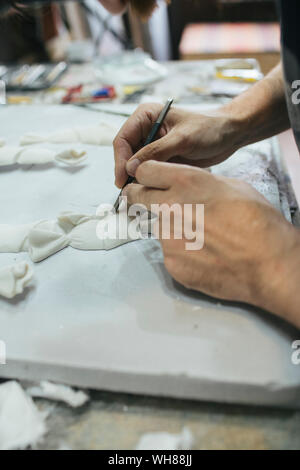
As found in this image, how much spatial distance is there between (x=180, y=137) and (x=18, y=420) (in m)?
0.60

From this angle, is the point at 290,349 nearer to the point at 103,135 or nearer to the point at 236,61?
the point at 103,135

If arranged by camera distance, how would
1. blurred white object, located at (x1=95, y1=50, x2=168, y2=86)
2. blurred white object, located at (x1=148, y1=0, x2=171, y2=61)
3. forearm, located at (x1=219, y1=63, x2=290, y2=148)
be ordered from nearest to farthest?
forearm, located at (x1=219, y1=63, x2=290, y2=148) → blurred white object, located at (x1=95, y1=50, x2=168, y2=86) → blurred white object, located at (x1=148, y1=0, x2=171, y2=61)

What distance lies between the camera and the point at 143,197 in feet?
2.22

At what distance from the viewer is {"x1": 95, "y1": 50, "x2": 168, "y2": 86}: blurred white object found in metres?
1.58

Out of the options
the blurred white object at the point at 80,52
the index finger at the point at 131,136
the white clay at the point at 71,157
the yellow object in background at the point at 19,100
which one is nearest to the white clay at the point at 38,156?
the white clay at the point at 71,157

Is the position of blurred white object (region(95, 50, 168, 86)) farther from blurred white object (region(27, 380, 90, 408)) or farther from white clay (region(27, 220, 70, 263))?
blurred white object (region(27, 380, 90, 408))

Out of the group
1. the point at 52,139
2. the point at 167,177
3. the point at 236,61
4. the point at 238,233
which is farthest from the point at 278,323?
the point at 236,61

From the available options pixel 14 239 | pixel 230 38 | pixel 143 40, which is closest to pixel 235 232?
pixel 14 239

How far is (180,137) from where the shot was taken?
781mm

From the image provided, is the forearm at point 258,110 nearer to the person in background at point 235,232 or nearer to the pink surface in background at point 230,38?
the person in background at point 235,232

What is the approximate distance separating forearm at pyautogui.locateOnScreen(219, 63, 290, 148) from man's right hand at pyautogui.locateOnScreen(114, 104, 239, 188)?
25mm

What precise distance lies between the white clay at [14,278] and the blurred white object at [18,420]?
0.50ft

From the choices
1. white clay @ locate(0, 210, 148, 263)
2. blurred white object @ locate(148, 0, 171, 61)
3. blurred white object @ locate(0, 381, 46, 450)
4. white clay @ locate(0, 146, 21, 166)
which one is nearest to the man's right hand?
white clay @ locate(0, 210, 148, 263)
